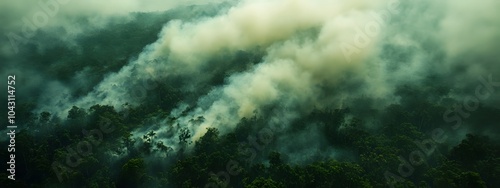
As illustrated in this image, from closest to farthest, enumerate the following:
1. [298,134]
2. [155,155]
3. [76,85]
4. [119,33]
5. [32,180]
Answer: [32,180], [155,155], [298,134], [76,85], [119,33]

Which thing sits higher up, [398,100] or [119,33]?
[119,33]

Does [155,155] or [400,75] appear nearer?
[155,155]

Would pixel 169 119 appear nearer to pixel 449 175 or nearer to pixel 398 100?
pixel 398 100

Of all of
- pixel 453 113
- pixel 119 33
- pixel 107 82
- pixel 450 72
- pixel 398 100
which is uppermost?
pixel 119 33

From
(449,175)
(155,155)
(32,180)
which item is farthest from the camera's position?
(155,155)

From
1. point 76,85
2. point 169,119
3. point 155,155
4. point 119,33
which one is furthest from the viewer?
point 119,33

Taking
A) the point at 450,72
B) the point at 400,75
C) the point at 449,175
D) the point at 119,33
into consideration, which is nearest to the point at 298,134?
the point at 449,175

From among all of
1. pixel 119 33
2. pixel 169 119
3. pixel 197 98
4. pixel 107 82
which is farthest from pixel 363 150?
pixel 119 33

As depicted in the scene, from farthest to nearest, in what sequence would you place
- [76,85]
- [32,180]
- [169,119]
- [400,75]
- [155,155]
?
[76,85] < [400,75] < [169,119] < [155,155] < [32,180]

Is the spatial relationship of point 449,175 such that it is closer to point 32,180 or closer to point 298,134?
point 298,134
